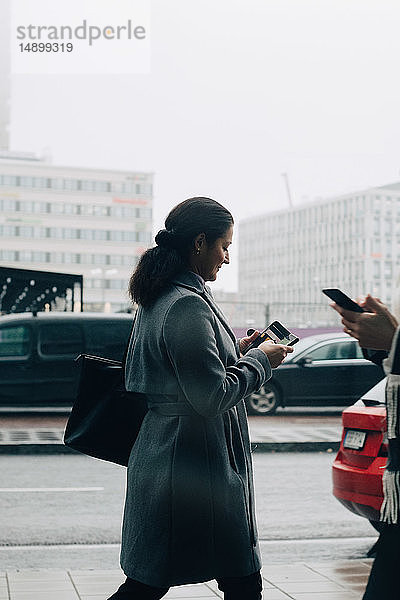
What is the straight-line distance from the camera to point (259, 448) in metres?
11.4

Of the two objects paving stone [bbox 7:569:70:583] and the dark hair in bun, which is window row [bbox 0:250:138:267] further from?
the dark hair in bun

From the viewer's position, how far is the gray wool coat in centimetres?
268

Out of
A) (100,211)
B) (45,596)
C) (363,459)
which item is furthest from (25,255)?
(45,596)

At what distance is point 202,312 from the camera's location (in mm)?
2729

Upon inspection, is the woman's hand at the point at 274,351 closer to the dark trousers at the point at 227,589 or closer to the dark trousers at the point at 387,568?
the dark trousers at the point at 227,589

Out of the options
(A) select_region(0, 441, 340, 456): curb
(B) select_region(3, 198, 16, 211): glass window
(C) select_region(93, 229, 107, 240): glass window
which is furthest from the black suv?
(B) select_region(3, 198, 16, 211): glass window

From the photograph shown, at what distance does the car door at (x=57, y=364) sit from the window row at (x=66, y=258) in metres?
91.2

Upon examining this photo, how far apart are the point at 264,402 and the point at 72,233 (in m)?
90.6

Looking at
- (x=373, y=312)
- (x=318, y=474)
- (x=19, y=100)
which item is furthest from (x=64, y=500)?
(x=19, y=100)

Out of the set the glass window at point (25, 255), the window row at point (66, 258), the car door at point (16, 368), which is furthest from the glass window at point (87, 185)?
the car door at point (16, 368)

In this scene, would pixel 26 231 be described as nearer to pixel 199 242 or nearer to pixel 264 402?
pixel 264 402

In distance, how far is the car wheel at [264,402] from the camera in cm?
1617

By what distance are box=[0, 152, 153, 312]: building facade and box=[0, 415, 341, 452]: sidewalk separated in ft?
281

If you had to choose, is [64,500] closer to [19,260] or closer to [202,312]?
[202,312]
